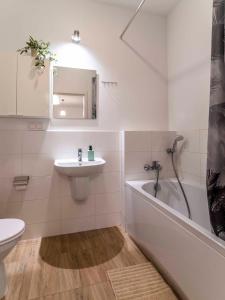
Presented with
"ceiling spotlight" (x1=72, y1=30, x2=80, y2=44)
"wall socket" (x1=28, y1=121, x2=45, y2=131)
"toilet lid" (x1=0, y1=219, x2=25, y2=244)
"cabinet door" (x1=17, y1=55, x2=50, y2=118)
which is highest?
"ceiling spotlight" (x1=72, y1=30, x2=80, y2=44)

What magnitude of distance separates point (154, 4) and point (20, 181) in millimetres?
2562

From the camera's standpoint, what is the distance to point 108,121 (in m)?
2.35

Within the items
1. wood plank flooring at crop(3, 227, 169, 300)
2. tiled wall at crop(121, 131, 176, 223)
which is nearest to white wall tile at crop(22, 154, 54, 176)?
wood plank flooring at crop(3, 227, 169, 300)

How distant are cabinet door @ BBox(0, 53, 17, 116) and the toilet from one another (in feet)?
3.39

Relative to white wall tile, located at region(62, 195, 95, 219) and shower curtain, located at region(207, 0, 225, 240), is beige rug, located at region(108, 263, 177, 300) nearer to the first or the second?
shower curtain, located at region(207, 0, 225, 240)

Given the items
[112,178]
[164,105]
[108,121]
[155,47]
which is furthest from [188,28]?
[112,178]

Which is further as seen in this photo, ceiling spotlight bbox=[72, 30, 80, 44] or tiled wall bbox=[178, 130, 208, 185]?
ceiling spotlight bbox=[72, 30, 80, 44]

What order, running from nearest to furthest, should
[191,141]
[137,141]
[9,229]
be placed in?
[9,229] < [191,141] < [137,141]

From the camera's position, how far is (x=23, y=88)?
190 cm

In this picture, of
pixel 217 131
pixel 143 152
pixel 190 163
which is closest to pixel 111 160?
pixel 143 152

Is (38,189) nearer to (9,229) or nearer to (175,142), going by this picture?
(9,229)

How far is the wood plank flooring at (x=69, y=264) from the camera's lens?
53.4 inches

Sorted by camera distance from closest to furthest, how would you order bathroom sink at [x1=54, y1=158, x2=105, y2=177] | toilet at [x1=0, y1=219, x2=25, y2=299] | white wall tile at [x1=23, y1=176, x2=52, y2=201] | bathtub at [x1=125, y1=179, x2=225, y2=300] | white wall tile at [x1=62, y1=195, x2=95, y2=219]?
bathtub at [x1=125, y1=179, x2=225, y2=300]
toilet at [x1=0, y1=219, x2=25, y2=299]
bathroom sink at [x1=54, y1=158, x2=105, y2=177]
white wall tile at [x1=23, y1=176, x2=52, y2=201]
white wall tile at [x1=62, y1=195, x2=95, y2=219]

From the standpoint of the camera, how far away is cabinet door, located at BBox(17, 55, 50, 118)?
1.89 meters
